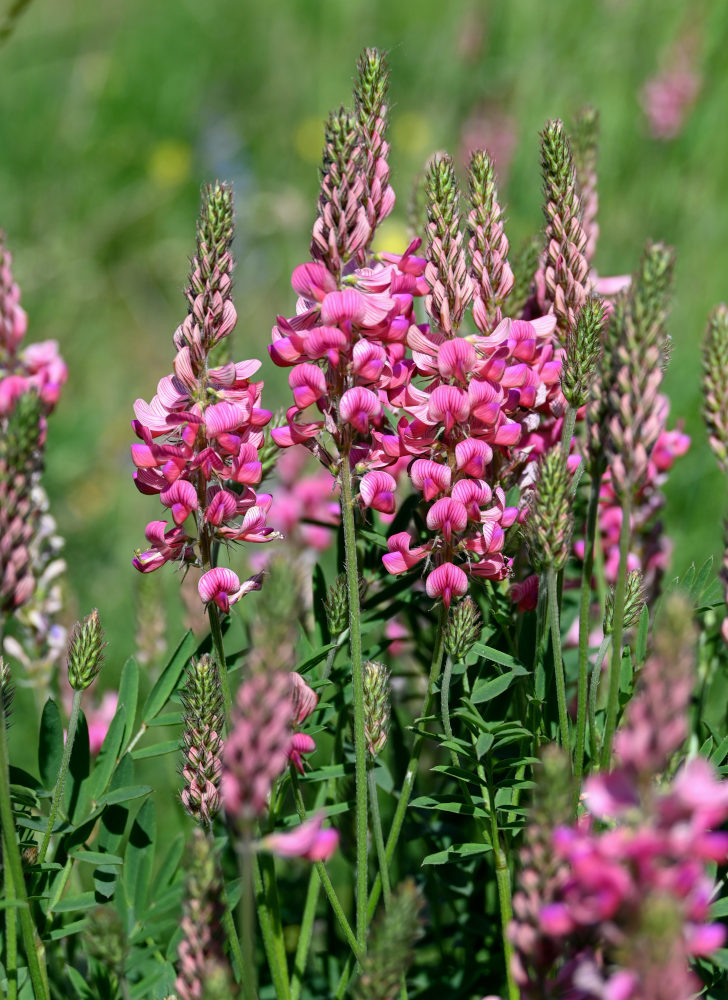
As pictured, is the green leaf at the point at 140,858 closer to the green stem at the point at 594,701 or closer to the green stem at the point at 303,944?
the green stem at the point at 303,944

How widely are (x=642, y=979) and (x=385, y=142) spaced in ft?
3.95

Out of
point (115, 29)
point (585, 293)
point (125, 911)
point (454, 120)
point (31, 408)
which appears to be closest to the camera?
point (31, 408)

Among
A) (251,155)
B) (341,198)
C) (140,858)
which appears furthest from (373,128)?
(251,155)

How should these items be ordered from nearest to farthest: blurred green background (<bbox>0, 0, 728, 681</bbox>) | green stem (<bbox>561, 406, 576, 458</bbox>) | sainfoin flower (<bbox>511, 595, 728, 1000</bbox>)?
sainfoin flower (<bbox>511, 595, 728, 1000</bbox>) → green stem (<bbox>561, 406, 576, 458</bbox>) → blurred green background (<bbox>0, 0, 728, 681</bbox>)

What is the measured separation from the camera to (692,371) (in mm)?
4621

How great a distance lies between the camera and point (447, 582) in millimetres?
1655

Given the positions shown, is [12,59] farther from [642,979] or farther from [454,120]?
[642,979]

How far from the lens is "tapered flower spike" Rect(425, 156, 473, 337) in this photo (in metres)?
1.59

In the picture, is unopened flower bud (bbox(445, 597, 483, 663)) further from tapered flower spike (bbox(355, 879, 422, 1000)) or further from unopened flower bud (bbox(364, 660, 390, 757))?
tapered flower spike (bbox(355, 879, 422, 1000))

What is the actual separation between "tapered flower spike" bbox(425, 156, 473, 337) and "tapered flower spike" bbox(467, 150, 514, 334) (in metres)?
0.06

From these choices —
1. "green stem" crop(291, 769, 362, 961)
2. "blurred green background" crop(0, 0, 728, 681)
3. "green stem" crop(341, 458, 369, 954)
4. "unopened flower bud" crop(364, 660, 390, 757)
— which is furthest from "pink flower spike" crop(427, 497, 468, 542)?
"blurred green background" crop(0, 0, 728, 681)

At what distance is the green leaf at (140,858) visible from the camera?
1906 mm

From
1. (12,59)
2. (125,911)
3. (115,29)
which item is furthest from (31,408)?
(115,29)

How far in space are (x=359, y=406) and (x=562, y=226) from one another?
18.5 inches
